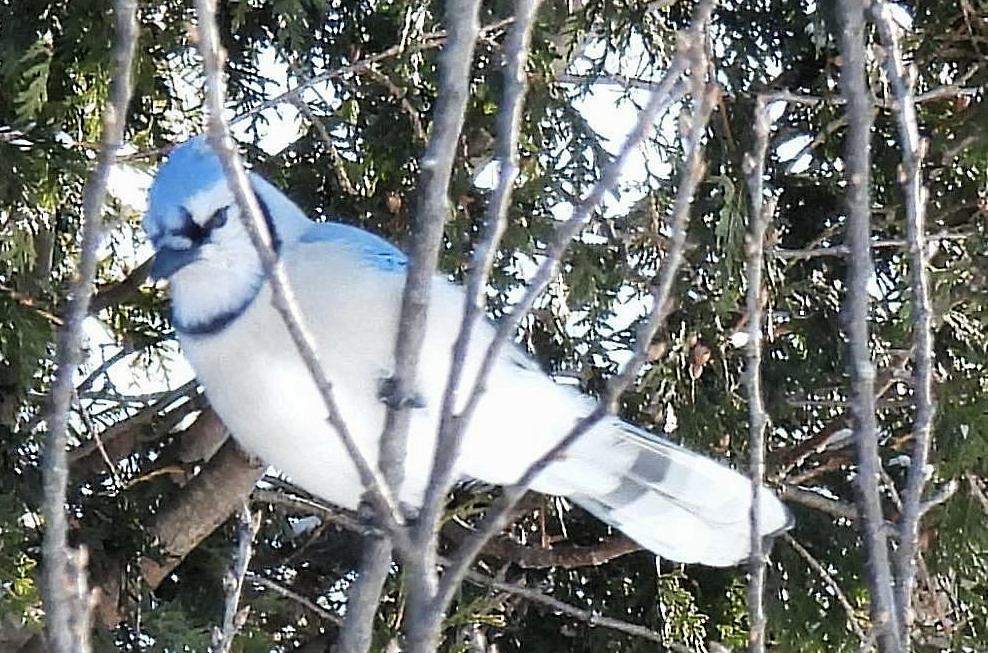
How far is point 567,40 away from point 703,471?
0.48 meters

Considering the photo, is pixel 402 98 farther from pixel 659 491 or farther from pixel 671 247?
pixel 671 247

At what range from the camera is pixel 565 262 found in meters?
1.66

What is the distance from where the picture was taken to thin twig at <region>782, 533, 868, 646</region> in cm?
158

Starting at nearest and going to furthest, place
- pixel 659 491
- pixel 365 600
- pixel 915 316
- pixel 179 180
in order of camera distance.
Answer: pixel 365 600, pixel 915 316, pixel 179 180, pixel 659 491

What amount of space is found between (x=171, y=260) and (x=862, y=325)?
2.15 ft

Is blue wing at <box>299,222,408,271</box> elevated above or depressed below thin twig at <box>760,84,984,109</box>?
below

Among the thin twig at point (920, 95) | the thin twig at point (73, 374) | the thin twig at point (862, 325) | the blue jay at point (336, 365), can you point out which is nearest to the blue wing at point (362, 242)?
the blue jay at point (336, 365)

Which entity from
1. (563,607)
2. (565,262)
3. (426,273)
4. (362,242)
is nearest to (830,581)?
(563,607)

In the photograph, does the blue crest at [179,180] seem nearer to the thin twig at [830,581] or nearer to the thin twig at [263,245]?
the thin twig at [263,245]

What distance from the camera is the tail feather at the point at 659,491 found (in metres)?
1.44

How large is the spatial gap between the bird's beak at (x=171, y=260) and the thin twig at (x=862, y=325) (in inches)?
24.7

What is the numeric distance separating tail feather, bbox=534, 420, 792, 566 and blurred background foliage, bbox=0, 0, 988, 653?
154 millimetres

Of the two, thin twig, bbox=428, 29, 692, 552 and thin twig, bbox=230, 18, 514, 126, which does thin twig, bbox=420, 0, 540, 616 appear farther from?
thin twig, bbox=230, 18, 514, 126

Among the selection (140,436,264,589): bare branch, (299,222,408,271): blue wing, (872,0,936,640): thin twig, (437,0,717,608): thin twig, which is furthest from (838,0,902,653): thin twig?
(140,436,264,589): bare branch
